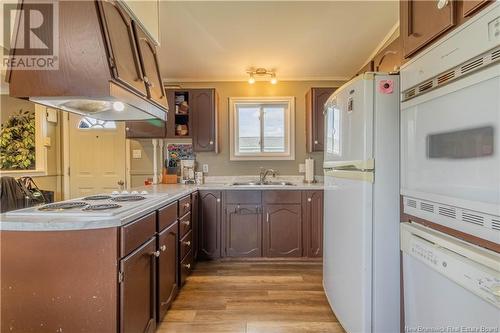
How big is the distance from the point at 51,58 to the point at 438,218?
6.27 feet

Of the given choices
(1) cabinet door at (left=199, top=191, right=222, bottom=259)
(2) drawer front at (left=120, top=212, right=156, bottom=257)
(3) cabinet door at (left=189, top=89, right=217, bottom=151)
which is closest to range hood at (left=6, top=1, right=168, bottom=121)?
(2) drawer front at (left=120, top=212, right=156, bottom=257)

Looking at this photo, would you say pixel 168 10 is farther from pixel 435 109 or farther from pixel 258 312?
pixel 258 312

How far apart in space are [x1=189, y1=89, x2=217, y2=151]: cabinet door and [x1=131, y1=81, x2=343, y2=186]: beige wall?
0.33m

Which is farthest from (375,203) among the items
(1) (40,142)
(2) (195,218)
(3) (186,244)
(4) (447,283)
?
(1) (40,142)

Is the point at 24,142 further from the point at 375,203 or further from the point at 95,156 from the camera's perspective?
the point at 375,203

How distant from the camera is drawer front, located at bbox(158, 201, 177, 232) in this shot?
185cm

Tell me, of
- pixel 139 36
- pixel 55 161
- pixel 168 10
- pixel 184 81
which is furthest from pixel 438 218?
pixel 55 161

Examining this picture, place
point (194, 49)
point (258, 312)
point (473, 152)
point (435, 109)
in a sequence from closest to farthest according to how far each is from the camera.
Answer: point (473, 152)
point (435, 109)
point (258, 312)
point (194, 49)

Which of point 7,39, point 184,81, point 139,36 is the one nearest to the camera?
point 139,36

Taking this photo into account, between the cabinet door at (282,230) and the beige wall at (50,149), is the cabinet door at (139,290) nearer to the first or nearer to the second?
the cabinet door at (282,230)

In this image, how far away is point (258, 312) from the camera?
2.10 m

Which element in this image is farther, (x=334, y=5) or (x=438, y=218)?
(x=334, y=5)

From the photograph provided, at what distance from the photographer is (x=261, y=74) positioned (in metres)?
3.56

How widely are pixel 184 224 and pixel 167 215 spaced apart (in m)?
0.53
